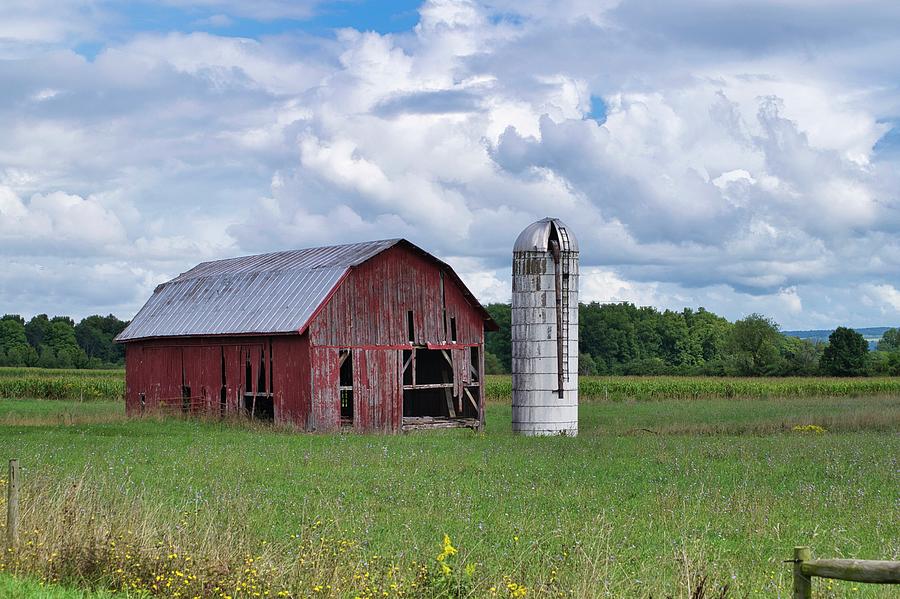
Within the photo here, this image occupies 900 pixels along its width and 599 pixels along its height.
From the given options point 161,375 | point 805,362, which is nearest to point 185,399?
point 161,375

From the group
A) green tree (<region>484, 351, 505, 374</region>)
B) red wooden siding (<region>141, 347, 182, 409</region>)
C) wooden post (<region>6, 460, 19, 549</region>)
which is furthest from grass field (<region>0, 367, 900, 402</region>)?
wooden post (<region>6, 460, 19, 549</region>)

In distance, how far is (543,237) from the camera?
32531mm

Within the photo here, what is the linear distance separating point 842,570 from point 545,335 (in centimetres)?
2525

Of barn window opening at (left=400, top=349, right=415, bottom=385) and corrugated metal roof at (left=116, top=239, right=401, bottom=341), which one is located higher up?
corrugated metal roof at (left=116, top=239, right=401, bottom=341)

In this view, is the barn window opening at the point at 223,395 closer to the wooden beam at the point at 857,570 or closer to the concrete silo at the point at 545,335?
the concrete silo at the point at 545,335

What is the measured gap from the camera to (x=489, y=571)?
1035cm

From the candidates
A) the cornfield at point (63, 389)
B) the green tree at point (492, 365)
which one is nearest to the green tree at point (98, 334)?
the green tree at point (492, 365)

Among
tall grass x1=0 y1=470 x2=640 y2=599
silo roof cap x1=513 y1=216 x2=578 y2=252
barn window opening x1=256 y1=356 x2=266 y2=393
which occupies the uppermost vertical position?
silo roof cap x1=513 y1=216 x2=578 y2=252

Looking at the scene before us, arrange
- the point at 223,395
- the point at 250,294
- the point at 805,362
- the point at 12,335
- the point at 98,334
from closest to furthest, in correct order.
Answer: the point at 223,395 → the point at 250,294 → the point at 805,362 → the point at 12,335 → the point at 98,334

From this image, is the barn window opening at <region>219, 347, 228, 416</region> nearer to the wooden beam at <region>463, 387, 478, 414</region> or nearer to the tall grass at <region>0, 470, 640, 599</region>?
the wooden beam at <region>463, 387, 478, 414</region>

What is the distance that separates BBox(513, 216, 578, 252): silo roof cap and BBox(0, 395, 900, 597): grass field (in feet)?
22.2

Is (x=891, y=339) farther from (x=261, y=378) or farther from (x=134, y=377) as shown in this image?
(x=261, y=378)

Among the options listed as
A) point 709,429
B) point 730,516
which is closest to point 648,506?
point 730,516

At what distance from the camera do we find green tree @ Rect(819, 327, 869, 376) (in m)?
75.2
